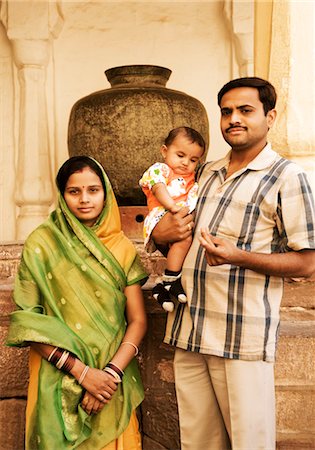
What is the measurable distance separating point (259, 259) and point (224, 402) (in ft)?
1.76

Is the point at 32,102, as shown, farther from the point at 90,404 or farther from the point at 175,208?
the point at 90,404

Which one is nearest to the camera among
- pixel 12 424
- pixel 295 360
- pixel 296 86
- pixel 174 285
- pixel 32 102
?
pixel 174 285

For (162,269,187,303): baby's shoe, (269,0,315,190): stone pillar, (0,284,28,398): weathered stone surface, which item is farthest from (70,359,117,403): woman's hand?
(269,0,315,190): stone pillar

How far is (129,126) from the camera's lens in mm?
5746

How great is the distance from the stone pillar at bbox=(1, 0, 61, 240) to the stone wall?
116 inches

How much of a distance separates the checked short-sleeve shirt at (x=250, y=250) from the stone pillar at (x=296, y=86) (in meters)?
1.18

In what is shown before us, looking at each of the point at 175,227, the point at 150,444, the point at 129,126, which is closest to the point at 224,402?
the point at 175,227

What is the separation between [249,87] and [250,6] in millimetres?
3853

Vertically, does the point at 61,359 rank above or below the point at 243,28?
below

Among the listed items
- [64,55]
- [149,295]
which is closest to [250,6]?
[64,55]

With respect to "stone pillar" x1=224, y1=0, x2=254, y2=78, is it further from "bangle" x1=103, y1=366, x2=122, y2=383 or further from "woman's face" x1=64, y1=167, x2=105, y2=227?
"bangle" x1=103, y1=366, x2=122, y2=383

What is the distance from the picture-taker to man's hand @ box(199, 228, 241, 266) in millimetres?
2570

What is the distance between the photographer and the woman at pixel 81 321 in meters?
2.91

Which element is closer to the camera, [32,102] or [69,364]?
[69,364]
